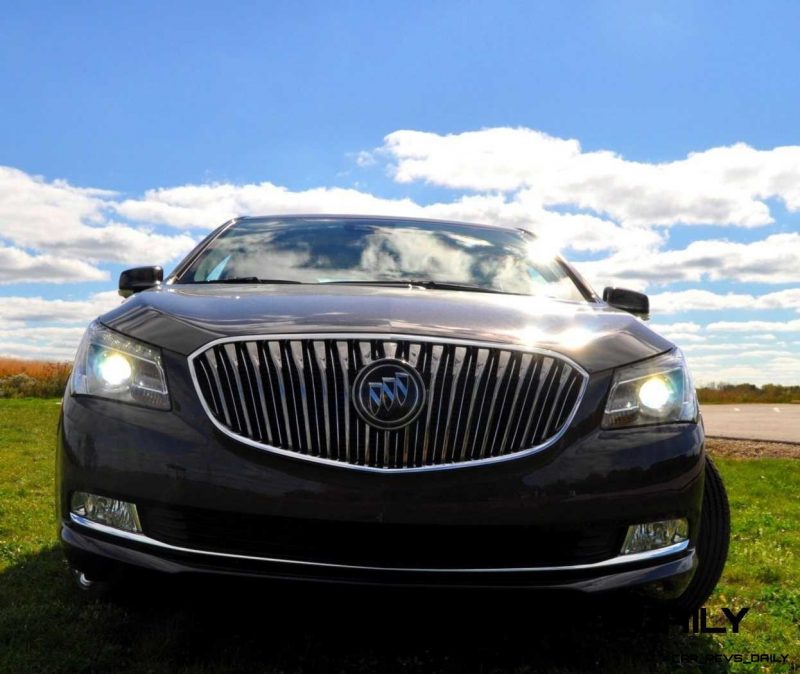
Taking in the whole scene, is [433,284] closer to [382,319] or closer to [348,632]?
[382,319]

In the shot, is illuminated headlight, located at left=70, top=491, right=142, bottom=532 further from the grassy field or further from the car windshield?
the car windshield

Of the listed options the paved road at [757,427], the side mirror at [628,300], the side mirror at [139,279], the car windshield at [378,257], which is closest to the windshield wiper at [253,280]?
the car windshield at [378,257]

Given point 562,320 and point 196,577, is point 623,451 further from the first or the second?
point 196,577

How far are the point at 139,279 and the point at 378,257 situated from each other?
110cm

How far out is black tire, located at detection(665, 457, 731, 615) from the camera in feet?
10.7

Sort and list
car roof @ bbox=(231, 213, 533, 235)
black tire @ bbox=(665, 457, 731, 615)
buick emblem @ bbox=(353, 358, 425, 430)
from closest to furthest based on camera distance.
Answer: buick emblem @ bbox=(353, 358, 425, 430), black tire @ bbox=(665, 457, 731, 615), car roof @ bbox=(231, 213, 533, 235)

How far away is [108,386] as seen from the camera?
2877mm

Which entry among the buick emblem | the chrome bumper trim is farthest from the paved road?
the buick emblem

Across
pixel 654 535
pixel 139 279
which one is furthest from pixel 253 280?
pixel 654 535

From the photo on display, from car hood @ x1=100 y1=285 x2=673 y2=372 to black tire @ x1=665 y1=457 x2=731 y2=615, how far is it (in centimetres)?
68

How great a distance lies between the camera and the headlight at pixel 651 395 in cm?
281

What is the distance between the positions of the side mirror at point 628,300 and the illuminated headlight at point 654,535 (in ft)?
4.79

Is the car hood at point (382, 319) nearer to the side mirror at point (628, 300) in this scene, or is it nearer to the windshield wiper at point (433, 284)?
the windshield wiper at point (433, 284)

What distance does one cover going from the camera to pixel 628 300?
13.6 feet
